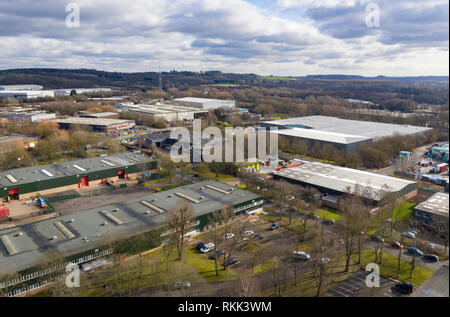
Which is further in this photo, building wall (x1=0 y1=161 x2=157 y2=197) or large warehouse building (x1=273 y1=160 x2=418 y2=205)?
building wall (x1=0 y1=161 x2=157 y2=197)

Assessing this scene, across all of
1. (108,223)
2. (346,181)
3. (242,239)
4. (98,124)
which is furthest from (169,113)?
(242,239)

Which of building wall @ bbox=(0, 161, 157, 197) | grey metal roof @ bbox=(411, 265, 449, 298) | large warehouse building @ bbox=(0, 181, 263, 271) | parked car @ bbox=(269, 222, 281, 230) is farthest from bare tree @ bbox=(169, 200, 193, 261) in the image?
building wall @ bbox=(0, 161, 157, 197)

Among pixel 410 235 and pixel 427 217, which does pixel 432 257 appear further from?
pixel 427 217

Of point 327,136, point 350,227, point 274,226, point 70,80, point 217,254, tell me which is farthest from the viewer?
point 70,80

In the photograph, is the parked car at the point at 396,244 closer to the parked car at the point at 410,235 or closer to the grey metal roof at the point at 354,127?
the parked car at the point at 410,235

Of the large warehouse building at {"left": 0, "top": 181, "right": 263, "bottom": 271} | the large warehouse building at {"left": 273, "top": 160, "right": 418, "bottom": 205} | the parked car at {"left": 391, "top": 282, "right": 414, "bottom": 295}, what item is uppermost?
the large warehouse building at {"left": 273, "top": 160, "right": 418, "bottom": 205}

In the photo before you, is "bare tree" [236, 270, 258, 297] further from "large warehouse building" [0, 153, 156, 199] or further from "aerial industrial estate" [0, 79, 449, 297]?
"large warehouse building" [0, 153, 156, 199]

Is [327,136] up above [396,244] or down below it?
above
